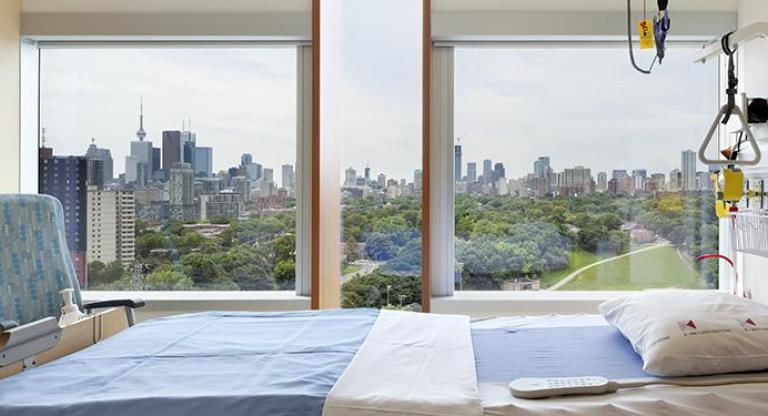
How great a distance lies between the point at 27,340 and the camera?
1466mm

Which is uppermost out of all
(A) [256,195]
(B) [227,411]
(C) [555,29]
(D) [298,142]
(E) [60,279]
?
(C) [555,29]

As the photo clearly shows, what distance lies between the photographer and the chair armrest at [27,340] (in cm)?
141

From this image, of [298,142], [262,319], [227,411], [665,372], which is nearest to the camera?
[227,411]

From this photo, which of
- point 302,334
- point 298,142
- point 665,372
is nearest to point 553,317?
point 665,372

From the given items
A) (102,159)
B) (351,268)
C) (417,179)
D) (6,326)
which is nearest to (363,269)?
(351,268)

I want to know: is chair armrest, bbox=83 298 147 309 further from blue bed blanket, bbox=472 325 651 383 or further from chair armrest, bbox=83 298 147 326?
blue bed blanket, bbox=472 325 651 383

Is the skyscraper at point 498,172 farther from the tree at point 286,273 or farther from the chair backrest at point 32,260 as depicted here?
the chair backrest at point 32,260

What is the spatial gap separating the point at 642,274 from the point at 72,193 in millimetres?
2873

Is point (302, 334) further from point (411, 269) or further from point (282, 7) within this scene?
point (282, 7)

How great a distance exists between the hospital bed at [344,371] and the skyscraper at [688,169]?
130 cm

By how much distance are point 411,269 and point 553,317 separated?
93 cm

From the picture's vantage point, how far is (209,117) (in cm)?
305

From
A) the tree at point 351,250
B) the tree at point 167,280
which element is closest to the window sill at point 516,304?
the tree at point 351,250

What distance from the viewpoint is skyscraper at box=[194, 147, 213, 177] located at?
9.99 feet
